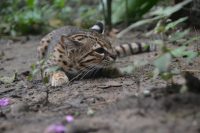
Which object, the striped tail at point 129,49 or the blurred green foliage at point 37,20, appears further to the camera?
the blurred green foliage at point 37,20

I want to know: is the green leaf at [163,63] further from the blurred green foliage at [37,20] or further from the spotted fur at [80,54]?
the blurred green foliage at [37,20]

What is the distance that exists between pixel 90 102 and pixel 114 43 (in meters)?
4.92

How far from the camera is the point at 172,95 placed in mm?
3363

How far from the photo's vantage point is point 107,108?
376 cm

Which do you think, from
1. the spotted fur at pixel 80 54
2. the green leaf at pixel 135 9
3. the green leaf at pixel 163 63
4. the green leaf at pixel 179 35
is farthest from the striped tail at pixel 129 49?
the green leaf at pixel 163 63

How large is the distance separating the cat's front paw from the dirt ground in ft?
0.41

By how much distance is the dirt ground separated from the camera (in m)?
3.12

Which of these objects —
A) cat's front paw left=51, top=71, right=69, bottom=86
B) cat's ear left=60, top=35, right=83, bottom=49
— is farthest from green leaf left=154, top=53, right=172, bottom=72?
cat's ear left=60, top=35, right=83, bottom=49

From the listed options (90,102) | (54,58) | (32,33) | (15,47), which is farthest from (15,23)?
(90,102)

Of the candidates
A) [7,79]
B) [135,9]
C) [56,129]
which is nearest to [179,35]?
[56,129]

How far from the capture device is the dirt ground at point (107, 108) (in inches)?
123

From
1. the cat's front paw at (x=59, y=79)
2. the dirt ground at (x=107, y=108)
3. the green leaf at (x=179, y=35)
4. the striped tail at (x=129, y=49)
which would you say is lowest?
the dirt ground at (x=107, y=108)

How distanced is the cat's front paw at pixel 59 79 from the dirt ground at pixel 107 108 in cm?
12

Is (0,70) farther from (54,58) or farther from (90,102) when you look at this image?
(90,102)
